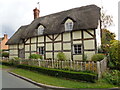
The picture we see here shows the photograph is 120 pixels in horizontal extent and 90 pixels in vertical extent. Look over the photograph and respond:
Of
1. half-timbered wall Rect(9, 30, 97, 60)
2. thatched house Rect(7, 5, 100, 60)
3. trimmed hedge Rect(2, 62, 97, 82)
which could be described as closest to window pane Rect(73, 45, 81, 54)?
thatched house Rect(7, 5, 100, 60)

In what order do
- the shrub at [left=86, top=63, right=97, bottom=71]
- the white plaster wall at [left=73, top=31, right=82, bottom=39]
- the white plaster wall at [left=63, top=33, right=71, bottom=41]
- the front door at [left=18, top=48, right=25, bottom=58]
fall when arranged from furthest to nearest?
the front door at [left=18, top=48, right=25, bottom=58] → the white plaster wall at [left=63, top=33, right=71, bottom=41] → the white plaster wall at [left=73, top=31, right=82, bottom=39] → the shrub at [left=86, top=63, right=97, bottom=71]

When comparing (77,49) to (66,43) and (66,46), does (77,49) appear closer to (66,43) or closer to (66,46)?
(66,46)

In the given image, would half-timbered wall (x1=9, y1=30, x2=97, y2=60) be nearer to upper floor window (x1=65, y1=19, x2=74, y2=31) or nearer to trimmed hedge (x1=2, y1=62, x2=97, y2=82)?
upper floor window (x1=65, y1=19, x2=74, y2=31)

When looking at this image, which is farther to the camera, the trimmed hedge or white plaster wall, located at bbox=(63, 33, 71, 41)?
white plaster wall, located at bbox=(63, 33, 71, 41)

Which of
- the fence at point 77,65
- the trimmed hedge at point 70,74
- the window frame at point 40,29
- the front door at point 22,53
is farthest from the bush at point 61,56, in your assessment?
the front door at point 22,53

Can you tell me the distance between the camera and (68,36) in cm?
1544

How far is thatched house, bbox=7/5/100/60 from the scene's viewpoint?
14.0m

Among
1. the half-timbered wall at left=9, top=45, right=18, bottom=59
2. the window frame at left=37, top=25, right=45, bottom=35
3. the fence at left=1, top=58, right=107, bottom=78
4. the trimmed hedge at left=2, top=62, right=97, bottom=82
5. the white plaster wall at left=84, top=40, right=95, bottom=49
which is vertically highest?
the window frame at left=37, top=25, right=45, bottom=35

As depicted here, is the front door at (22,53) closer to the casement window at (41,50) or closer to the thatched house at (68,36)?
the thatched house at (68,36)

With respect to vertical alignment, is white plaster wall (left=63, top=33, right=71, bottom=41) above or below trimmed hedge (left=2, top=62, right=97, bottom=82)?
above

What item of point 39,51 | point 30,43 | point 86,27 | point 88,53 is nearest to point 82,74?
point 88,53

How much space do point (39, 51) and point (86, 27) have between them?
8715 mm

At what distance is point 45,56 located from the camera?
17.5 m

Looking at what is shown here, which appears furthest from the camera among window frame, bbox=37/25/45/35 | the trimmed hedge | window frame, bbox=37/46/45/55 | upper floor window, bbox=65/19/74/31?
window frame, bbox=37/25/45/35
